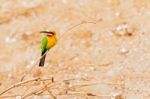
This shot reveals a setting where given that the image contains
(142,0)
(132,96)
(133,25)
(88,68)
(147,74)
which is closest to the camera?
(132,96)

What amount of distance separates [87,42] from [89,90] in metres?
1.02

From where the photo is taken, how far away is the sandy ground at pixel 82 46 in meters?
3.94

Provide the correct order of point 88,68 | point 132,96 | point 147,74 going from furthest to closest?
point 88,68
point 147,74
point 132,96

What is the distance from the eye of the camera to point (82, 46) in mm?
4777

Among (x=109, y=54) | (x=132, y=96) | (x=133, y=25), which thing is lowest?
(x=132, y=96)

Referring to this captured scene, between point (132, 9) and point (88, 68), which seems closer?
point (88, 68)

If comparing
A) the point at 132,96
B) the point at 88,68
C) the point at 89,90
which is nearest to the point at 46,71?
the point at 88,68

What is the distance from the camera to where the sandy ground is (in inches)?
155

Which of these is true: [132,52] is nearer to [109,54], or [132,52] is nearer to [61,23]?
[109,54]

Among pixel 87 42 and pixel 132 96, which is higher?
Result: pixel 87 42

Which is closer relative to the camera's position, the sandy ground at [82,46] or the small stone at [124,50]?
the sandy ground at [82,46]

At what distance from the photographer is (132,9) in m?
5.10

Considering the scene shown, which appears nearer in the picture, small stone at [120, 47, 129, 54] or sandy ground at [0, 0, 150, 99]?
sandy ground at [0, 0, 150, 99]

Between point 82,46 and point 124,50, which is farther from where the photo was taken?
point 82,46
